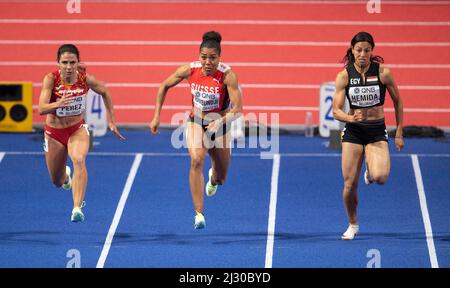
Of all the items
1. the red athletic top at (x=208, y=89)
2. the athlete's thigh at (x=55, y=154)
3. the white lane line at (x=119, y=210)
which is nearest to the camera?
the red athletic top at (x=208, y=89)

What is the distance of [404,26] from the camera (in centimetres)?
1603

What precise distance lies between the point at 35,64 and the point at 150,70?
4.50 ft

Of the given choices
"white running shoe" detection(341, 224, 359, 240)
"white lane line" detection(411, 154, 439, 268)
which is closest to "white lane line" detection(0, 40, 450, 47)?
"white lane line" detection(411, 154, 439, 268)

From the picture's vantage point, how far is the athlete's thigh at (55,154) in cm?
1124

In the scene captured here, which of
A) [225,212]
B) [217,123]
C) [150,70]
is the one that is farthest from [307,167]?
[217,123]

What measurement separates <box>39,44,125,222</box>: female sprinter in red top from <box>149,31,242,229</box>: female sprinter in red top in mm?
606

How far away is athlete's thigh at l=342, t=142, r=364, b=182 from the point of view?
11023 mm

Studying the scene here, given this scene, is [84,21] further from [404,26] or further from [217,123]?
[217,123]

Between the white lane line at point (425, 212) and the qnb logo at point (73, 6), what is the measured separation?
4331 mm

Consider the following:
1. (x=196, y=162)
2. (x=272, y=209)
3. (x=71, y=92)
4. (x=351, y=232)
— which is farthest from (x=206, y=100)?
(x=272, y=209)

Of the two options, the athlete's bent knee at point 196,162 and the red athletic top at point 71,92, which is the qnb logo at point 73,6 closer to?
the red athletic top at point 71,92

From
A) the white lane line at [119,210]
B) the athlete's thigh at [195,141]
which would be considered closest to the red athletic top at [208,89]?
the athlete's thigh at [195,141]

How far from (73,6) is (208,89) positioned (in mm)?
5474

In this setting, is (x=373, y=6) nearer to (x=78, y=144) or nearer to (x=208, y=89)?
(x=208, y=89)
